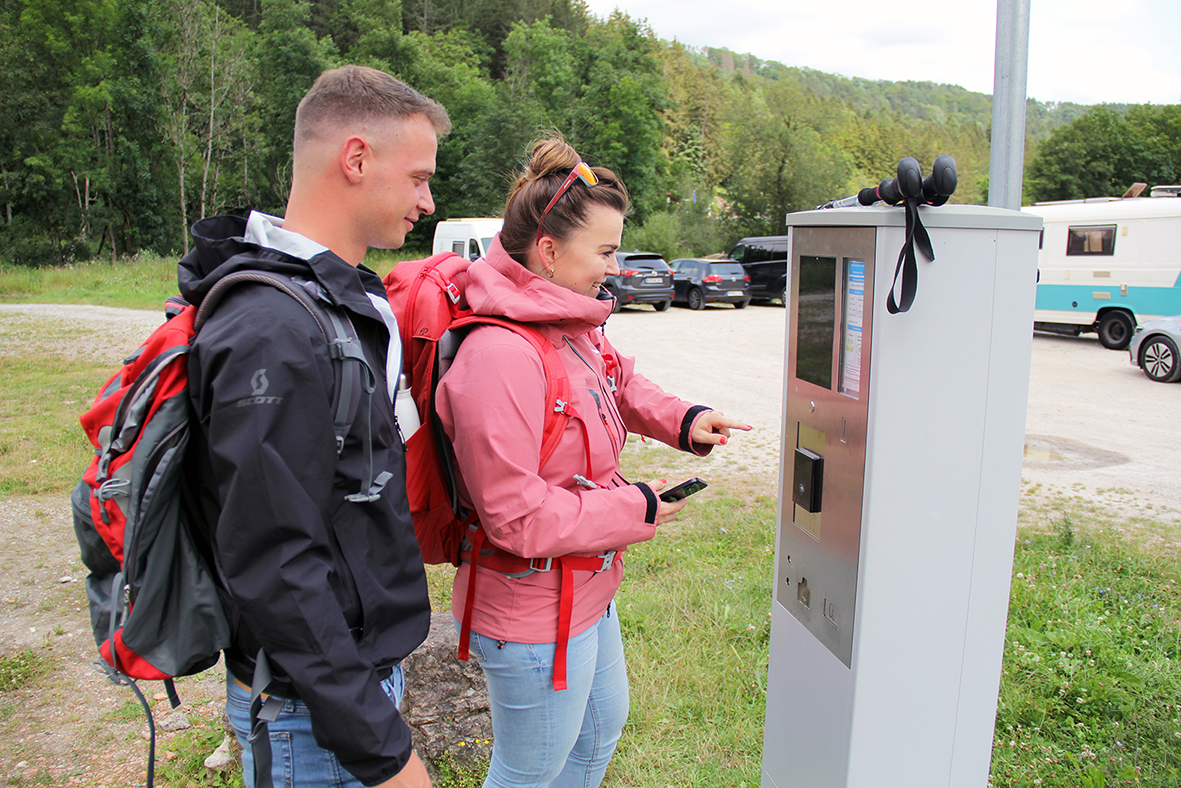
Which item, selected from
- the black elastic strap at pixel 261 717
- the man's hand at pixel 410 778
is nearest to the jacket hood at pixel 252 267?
the black elastic strap at pixel 261 717

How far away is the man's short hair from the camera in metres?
1.52

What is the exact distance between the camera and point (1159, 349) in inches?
438

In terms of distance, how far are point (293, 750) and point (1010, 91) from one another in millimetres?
2853

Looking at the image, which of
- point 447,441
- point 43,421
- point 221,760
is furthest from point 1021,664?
point 43,421

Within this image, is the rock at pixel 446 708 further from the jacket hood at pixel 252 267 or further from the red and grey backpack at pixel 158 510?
the jacket hood at pixel 252 267

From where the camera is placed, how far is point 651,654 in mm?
3535

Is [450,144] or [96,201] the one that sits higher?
[450,144]

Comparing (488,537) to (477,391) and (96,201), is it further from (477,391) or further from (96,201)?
(96,201)

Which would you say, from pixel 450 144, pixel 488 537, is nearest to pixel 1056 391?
pixel 488 537

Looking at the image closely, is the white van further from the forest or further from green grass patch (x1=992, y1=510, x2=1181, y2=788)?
the forest

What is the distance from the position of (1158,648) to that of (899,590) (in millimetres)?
2130

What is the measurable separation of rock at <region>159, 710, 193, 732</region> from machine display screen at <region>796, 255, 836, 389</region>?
9.12 feet

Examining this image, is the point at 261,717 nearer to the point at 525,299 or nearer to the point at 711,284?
the point at 525,299

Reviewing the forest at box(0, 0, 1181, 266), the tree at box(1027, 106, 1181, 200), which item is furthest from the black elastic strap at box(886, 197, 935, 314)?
the tree at box(1027, 106, 1181, 200)
